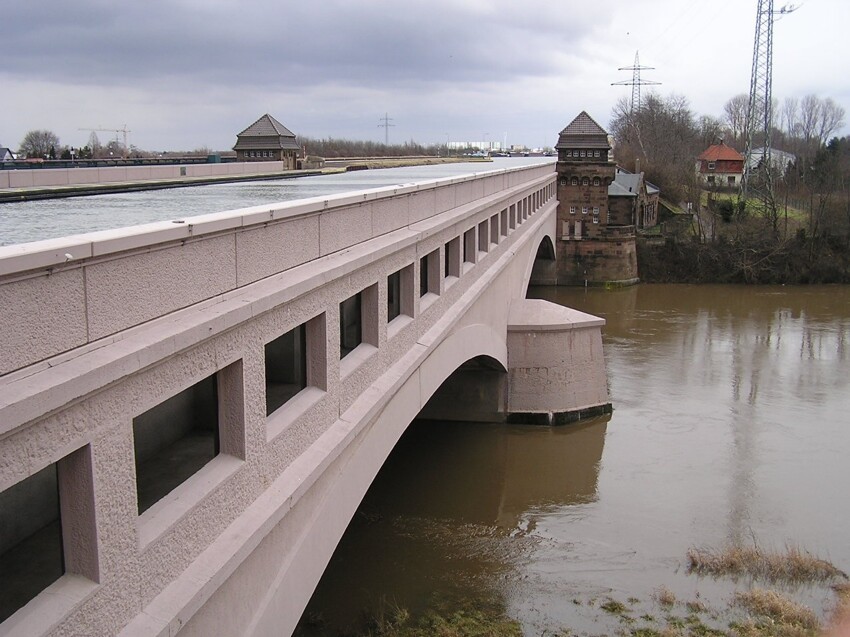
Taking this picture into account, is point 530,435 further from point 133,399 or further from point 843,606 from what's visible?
point 133,399

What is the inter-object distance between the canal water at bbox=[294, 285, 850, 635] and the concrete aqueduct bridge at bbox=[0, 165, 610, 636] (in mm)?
4401

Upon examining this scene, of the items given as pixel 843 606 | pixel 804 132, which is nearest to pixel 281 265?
pixel 843 606

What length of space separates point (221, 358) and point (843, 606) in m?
10.8

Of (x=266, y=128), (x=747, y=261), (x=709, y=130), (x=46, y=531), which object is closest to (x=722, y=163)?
(x=709, y=130)

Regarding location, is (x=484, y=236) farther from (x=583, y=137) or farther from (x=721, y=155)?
(x=721, y=155)

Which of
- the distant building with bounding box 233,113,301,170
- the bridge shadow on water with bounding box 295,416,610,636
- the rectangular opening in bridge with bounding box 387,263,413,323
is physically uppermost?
the distant building with bounding box 233,113,301,170

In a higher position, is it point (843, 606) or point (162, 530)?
point (162, 530)

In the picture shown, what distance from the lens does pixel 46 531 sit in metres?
4.92

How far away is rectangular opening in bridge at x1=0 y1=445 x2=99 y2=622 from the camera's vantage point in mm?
4207

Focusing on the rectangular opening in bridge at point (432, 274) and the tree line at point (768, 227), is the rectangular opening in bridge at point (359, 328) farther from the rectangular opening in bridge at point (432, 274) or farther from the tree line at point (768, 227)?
the tree line at point (768, 227)

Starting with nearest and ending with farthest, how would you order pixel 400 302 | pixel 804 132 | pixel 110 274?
pixel 110 274
pixel 400 302
pixel 804 132

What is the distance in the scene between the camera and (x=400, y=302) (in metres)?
10.9

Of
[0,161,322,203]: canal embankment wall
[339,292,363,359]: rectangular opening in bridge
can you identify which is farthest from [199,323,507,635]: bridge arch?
[0,161,322,203]: canal embankment wall

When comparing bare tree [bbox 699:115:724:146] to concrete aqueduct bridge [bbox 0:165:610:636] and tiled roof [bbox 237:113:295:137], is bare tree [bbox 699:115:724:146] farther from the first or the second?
concrete aqueduct bridge [bbox 0:165:610:636]
